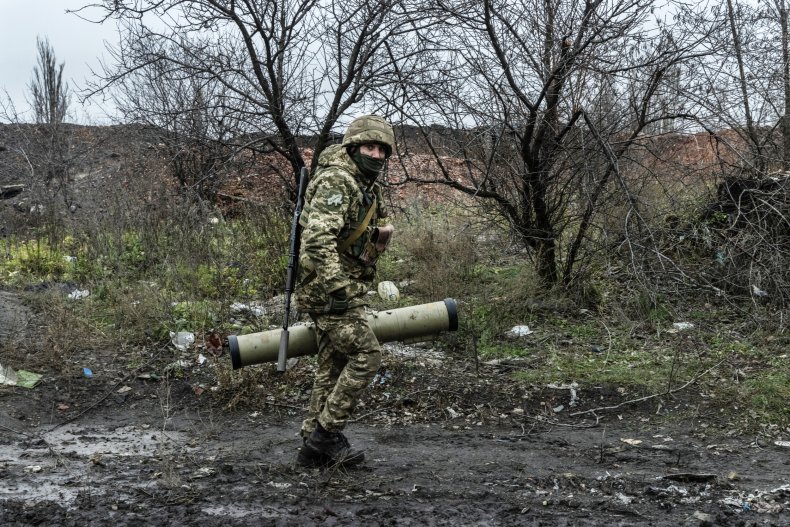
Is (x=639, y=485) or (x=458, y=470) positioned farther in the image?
(x=458, y=470)

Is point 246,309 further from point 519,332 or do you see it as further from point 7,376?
point 519,332

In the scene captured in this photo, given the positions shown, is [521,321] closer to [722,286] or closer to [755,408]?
[722,286]

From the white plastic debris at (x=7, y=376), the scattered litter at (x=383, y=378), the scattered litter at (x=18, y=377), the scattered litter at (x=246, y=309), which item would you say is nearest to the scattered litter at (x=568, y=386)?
the scattered litter at (x=383, y=378)

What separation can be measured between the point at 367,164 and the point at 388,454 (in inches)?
68.9

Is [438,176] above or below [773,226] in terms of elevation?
above

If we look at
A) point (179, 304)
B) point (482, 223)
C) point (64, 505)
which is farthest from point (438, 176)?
point (64, 505)

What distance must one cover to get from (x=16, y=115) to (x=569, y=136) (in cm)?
1080

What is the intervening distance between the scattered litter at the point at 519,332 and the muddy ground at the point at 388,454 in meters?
0.63

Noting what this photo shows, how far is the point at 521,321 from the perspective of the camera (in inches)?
280

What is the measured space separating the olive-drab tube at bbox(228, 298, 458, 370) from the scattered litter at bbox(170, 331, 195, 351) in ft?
7.95

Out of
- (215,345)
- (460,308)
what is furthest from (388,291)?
(215,345)

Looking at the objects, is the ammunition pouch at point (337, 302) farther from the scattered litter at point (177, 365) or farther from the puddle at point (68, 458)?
the scattered litter at point (177, 365)

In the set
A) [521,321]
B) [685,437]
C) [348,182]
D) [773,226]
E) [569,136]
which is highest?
[569,136]

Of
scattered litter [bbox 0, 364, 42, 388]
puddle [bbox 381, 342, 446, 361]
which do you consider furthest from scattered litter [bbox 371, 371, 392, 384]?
scattered litter [bbox 0, 364, 42, 388]
